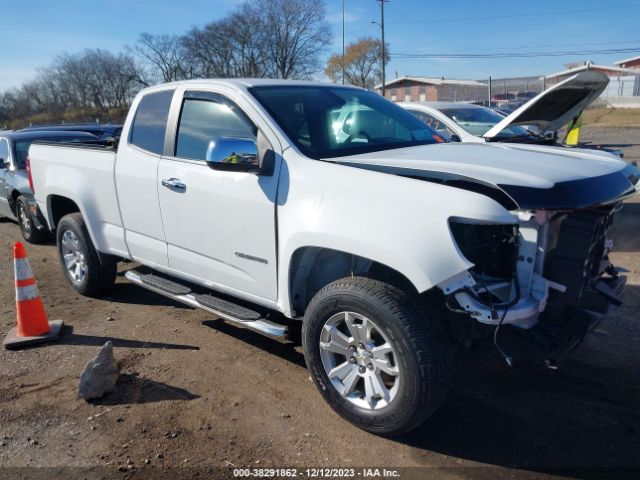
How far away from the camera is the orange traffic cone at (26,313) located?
4617 millimetres

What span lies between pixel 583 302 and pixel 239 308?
2.27 m

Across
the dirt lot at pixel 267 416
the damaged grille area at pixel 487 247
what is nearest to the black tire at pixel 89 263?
the dirt lot at pixel 267 416

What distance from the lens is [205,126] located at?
4145mm

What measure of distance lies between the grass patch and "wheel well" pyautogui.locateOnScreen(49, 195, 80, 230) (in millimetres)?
30134

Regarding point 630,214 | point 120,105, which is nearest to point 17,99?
point 120,105

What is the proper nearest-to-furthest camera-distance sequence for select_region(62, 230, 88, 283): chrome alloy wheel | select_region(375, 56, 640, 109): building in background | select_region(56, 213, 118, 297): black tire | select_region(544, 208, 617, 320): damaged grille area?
select_region(544, 208, 617, 320): damaged grille area < select_region(56, 213, 118, 297): black tire < select_region(62, 230, 88, 283): chrome alloy wheel < select_region(375, 56, 640, 109): building in background

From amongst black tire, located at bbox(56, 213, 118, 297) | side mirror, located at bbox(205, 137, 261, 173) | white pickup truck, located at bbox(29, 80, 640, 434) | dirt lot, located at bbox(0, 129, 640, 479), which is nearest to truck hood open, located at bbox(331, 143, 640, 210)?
white pickup truck, located at bbox(29, 80, 640, 434)

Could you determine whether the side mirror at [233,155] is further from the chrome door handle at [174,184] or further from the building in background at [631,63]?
the building in background at [631,63]

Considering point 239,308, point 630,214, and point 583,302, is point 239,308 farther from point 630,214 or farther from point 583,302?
point 630,214

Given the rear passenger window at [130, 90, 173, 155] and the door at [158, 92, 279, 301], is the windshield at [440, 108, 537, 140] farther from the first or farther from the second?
the door at [158, 92, 279, 301]

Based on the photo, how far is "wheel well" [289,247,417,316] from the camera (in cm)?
329

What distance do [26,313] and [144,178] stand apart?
1.56 meters

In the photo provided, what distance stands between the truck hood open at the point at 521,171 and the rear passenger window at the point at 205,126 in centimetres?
82

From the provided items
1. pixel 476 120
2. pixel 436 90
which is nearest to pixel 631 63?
pixel 436 90
